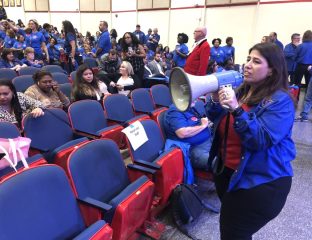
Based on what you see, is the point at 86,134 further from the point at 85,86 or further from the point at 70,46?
the point at 70,46

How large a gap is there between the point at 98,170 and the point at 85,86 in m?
1.80

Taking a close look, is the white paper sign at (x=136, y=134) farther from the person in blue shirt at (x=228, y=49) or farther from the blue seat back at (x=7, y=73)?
the person in blue shirt at (x=228, y=49)

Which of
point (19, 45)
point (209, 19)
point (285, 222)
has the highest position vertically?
point (209, 19)

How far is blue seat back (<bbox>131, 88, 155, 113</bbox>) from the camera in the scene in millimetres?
3426

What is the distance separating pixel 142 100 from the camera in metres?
3.53

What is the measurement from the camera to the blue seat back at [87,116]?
2.60m

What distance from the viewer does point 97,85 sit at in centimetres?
346

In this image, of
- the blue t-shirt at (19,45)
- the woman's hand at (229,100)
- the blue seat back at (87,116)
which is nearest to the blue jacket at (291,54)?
the blue seat back at (87,116)

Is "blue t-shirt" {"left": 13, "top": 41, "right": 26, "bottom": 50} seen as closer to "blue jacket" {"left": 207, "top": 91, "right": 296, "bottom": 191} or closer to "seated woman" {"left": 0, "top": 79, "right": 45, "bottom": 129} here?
"seated woman" {"left": 0, "top": 79, "right": 45, "bottom": 129}

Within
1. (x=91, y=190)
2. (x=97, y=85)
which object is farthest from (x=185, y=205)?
(x=97, y=85)

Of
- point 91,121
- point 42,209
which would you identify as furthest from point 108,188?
point 91,121

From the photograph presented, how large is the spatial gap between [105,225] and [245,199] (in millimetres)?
641

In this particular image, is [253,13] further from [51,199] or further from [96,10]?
[51,199]

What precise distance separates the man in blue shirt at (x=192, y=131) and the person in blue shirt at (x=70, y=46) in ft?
12.3
